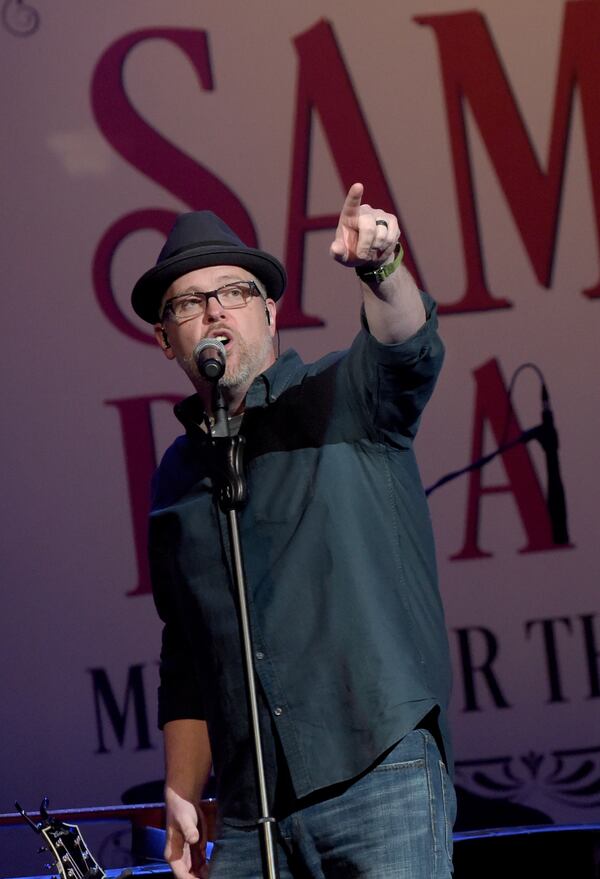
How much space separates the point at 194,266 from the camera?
2.36 m

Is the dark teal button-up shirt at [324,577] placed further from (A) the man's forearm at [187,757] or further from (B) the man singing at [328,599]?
(A) the man's forearm at [187,757]

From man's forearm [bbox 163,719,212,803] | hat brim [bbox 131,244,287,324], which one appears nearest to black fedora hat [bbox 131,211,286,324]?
hat brim [bbox 131,244,287,324]

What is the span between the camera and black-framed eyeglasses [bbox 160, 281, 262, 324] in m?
2.33

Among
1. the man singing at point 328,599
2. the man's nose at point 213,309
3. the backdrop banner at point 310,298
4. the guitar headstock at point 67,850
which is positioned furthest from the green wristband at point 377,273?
the backdrop banner at point 310,298

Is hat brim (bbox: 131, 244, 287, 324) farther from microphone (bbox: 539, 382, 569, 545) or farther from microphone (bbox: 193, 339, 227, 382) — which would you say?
microphone (bbox: 539, 382, 569, 545)

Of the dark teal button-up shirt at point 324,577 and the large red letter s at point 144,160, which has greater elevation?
the large red letter s at point 144,160

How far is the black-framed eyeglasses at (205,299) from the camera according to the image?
2.33 metres

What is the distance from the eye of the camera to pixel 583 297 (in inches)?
163

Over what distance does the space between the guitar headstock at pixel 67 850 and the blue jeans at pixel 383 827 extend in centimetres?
84

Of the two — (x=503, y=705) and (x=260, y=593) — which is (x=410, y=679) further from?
(x=503, y=705)

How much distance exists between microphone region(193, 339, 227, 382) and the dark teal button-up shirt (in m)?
0.20

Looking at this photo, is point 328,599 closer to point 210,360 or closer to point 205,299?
point 210,360

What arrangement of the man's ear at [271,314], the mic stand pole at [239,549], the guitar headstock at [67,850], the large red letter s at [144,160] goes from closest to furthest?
the mic stand pole at [239,549], the man's ear at [271,314], the guitar headstock at [67,850], the large red letter s at [144,160]

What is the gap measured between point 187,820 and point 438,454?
2.12 meters
